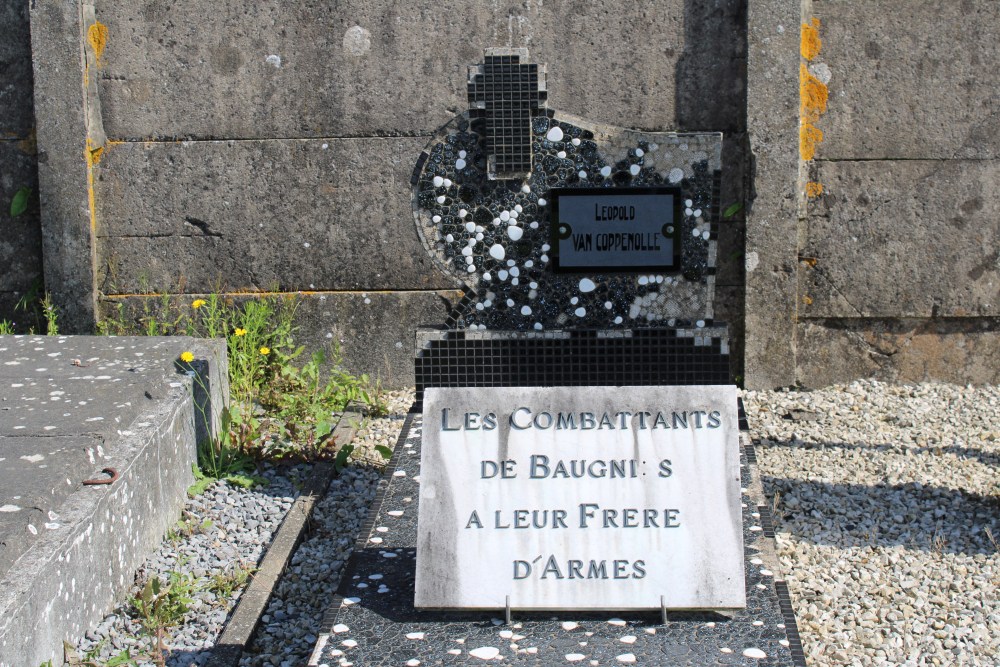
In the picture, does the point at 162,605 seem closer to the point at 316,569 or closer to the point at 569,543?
the point at 316,569

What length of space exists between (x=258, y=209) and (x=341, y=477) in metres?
1.90

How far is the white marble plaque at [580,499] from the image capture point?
9.12 ft

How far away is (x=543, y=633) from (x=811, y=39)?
4.07 m

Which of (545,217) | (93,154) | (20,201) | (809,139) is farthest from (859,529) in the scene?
(20,201)

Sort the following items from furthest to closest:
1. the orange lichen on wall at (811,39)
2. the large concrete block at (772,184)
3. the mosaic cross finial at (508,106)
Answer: the orange lichen on wall at (811,39) → the large concrete block at (772,184) → the mosaic cross finial at (508,106)

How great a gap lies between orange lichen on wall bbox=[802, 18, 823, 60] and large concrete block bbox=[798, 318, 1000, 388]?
151cm

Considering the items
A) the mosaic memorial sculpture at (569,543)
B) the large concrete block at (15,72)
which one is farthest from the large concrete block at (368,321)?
the mosaic memorial sculpture at (569,543)

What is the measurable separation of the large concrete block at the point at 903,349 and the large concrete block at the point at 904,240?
8 centimetres

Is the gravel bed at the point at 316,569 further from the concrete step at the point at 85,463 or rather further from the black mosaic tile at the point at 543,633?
the concrete step at the point at 85,463

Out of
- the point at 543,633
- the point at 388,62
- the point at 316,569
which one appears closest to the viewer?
the point at 543,633

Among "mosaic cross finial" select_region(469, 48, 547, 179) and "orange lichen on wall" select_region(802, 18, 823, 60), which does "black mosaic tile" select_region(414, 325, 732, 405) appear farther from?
"orange lichen on wall" select_region(802, 18, 823, 60)

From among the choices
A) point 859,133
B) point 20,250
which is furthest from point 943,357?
point 20,250

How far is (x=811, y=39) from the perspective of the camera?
5.54 m

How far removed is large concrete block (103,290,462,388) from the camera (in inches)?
223
